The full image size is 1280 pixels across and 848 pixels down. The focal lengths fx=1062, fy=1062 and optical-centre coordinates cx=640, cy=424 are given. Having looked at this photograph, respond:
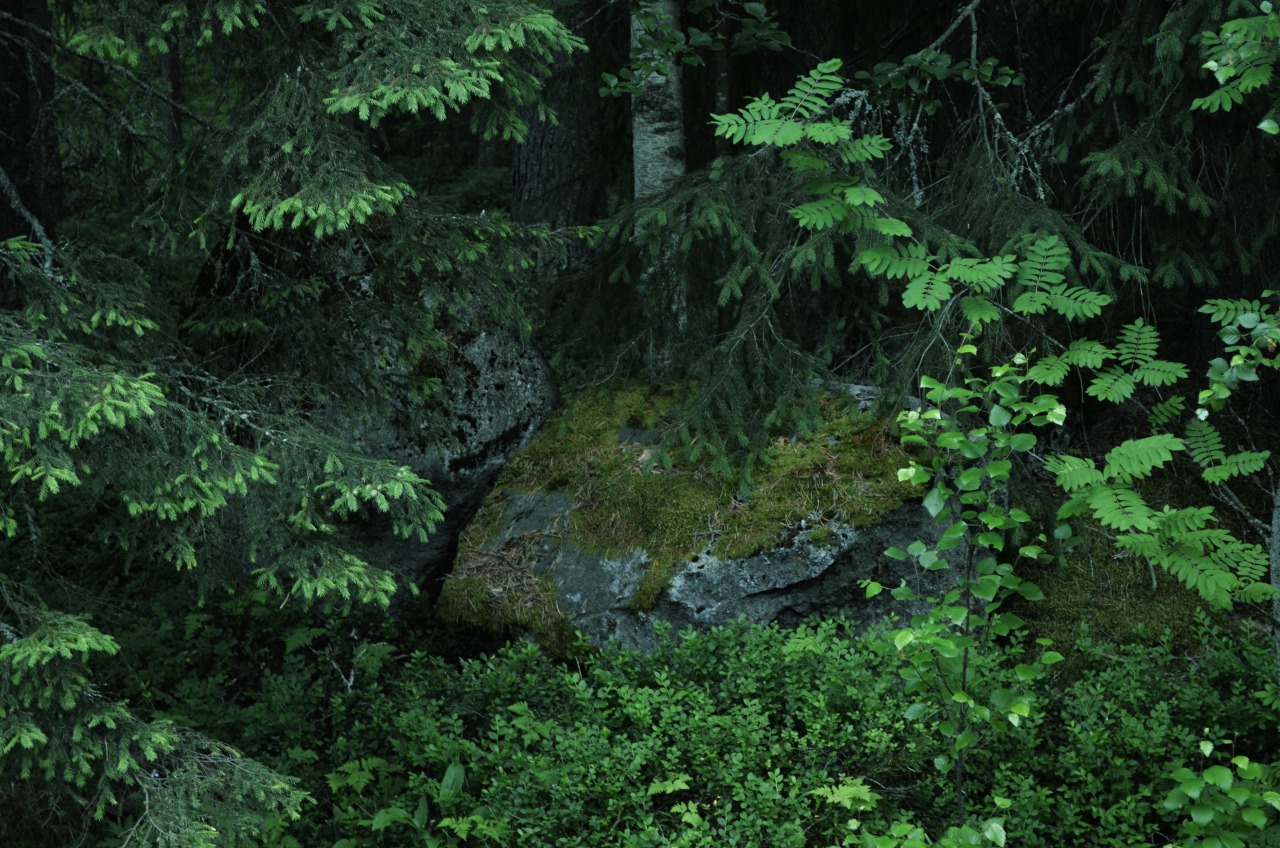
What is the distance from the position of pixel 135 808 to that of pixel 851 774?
315cm

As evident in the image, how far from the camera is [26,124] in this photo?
605 cm

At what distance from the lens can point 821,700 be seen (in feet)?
14.8

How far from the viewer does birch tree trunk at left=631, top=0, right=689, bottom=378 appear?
6.03m

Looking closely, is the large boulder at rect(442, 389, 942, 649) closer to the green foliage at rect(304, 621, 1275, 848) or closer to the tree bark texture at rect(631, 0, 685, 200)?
the green foliage at rect(304, 621, 1275, 848)

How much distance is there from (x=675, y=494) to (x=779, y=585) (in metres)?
0.77

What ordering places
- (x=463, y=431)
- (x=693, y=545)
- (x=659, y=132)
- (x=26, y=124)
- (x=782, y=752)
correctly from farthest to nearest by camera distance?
(x=659, y=132) < (x=463, y=431) < (x=26, y=124) < (x=693, y=545) < (x=782, y=752)

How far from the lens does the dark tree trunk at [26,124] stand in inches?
213

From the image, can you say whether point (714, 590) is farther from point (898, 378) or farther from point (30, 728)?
point (30, 728)

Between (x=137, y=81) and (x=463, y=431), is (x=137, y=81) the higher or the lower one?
the higher one

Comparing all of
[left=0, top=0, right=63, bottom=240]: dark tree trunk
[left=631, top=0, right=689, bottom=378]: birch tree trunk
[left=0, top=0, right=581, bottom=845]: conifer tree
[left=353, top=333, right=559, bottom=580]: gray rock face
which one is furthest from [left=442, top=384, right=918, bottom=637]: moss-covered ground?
[left=0, top=0, right=63, bottom=240]: dark tree trunk

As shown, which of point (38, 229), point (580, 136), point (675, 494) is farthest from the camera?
point (580, 136)

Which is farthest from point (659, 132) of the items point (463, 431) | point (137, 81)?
point (137, 81)

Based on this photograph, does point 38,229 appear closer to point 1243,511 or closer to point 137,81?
point 137,81

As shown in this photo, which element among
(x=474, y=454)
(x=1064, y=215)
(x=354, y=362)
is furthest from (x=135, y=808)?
(x=1064, y=215)
